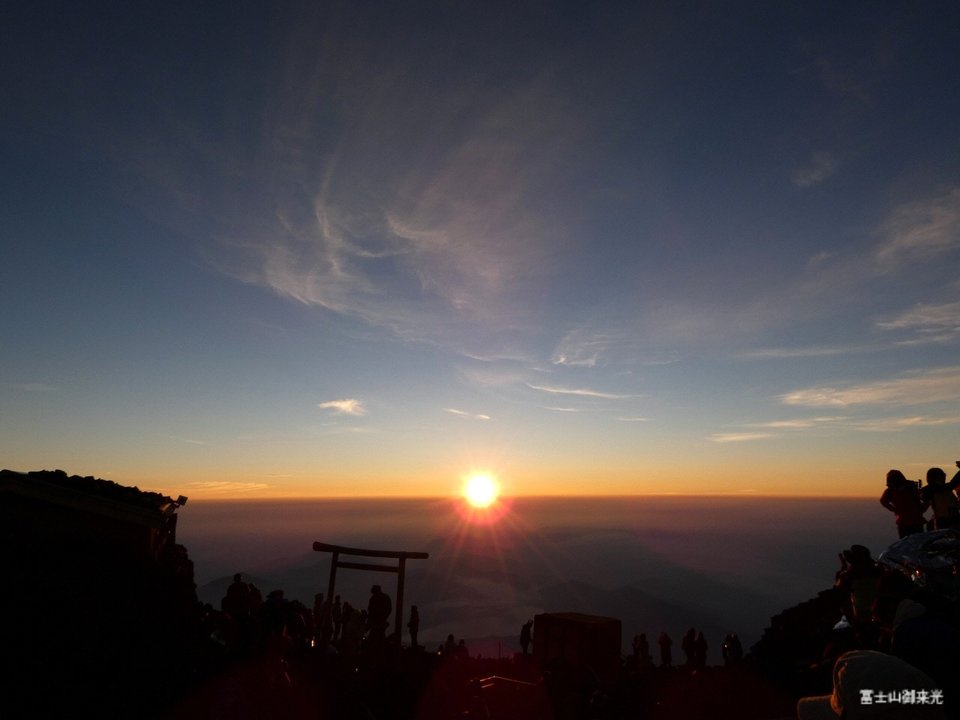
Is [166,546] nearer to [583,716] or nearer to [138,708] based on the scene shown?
[138,708]

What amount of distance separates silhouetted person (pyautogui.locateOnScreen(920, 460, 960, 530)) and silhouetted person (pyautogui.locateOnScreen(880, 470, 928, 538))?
0.62 ft

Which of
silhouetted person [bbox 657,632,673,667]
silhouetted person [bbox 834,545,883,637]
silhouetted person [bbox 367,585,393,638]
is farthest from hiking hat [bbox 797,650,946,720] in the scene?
silhouetted person [bbox 657,632,673,667]

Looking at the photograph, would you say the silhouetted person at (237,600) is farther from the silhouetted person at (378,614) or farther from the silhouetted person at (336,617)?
the silhouetted person at (336,617)

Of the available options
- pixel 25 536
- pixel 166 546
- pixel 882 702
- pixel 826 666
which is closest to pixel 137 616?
pixel 25 536

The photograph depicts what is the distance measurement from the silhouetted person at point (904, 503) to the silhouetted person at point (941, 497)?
190 millimetres

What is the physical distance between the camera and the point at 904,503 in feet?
28.7

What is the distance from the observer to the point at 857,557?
277 inches

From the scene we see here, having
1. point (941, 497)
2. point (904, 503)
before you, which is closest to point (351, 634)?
point (904, 503)

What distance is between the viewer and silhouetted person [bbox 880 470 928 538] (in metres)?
8.62

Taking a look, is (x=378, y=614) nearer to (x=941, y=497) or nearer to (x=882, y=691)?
(x=941, y=497)

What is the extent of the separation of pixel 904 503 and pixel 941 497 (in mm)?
613

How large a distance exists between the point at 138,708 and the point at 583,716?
28.5ft

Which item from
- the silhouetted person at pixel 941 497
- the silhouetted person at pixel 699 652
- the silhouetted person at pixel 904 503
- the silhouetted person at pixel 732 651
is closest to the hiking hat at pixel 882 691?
the silhouetted person at pixel 941 497

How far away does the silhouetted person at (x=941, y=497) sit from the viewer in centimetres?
794
